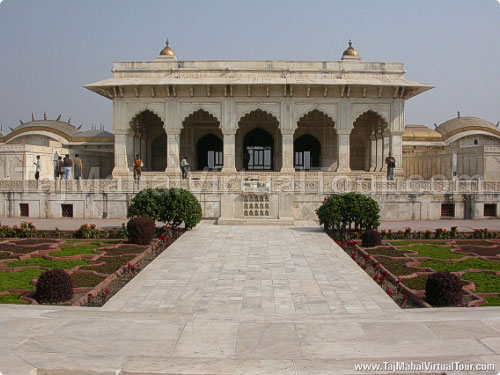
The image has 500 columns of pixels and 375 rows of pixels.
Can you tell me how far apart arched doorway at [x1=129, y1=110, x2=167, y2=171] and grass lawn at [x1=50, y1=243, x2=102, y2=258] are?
527 inches

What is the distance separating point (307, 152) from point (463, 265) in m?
18.2

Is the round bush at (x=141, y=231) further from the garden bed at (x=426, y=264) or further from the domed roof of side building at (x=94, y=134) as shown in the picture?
the domed roof of side building at (x=94, y=134)

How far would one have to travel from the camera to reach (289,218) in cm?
1402

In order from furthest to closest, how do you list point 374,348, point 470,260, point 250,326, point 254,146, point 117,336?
1. point 254,146
2. point 470,260
3. point 250,326
4. point 117,336
5. point 374,348

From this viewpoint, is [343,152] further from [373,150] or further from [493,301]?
[493,301]

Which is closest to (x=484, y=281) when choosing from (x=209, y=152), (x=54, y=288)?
(x=54, y=288)

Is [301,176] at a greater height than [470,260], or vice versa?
[301,176]

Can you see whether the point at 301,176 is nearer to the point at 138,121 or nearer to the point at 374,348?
the point at 138,121

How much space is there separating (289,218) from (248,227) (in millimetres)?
1327

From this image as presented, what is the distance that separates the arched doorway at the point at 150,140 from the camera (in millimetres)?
24016

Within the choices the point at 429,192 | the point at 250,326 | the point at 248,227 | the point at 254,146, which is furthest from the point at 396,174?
the point at 250,326

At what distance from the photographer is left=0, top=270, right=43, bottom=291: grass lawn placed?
681 centimetres

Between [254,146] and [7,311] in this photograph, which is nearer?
[7,311]

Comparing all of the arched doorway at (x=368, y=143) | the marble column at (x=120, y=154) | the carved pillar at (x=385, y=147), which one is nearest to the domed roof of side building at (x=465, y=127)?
the arched doorway at (x=368, y=143)
